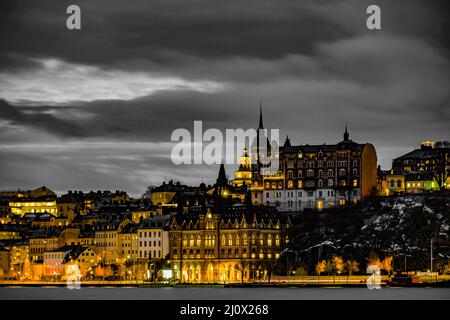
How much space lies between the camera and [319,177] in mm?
140375

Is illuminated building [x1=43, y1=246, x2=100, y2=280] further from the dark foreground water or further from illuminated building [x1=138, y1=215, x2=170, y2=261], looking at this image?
the dark foreground water

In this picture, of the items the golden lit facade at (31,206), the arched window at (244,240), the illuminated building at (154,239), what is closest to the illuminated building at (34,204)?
the golden lit facade at (31,206)

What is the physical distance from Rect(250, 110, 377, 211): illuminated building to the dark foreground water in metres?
19.4

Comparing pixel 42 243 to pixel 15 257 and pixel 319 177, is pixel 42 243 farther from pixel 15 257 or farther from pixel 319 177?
pixel 319 177

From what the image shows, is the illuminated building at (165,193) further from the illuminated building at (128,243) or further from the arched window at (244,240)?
the arched window at (244,240)

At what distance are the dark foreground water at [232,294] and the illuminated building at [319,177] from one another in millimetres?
19355

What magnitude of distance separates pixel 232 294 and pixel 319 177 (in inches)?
1167

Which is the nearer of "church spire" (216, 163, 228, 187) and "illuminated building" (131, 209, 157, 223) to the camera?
"church spire" (216, 163, 228, 187)

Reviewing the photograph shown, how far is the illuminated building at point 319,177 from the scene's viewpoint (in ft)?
454

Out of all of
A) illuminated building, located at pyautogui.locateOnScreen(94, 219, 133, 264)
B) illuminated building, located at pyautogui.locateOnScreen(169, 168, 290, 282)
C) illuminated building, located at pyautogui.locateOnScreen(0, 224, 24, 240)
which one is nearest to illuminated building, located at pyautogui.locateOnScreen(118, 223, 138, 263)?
illuminated building, located at pyautogui.locateOnScreen(94, 219, 133, 264)

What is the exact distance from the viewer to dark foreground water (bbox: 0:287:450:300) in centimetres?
10850

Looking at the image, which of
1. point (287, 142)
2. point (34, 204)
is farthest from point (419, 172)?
point (34, 204)
